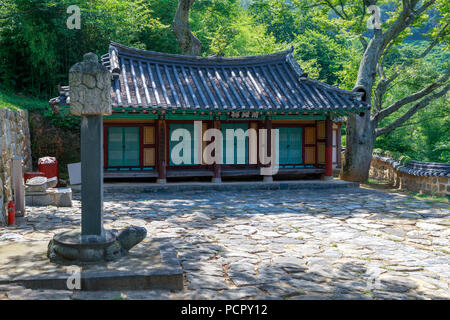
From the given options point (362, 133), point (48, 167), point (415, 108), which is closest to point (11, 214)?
point (48, 167)

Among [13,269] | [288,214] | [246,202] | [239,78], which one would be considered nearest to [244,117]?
A: [239,78]

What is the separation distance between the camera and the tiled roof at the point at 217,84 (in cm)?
1420

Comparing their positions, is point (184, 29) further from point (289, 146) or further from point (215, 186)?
point (215, 186)

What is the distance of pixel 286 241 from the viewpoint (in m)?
7.42

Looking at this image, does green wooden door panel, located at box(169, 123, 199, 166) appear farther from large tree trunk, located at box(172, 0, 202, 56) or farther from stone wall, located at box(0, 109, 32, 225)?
large tree trunk, located at box(172, 0, 202, 56)

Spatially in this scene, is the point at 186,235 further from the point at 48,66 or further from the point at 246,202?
the point at 48,66

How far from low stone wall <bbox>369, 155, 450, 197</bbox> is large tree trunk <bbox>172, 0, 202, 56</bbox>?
34.5 feet

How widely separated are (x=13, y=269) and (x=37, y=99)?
16765 millimetres

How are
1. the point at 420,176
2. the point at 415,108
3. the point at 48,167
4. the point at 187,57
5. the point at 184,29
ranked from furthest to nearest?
the point at 184,29 → the point at 415,108 → the point at 187,57 → the point at 420,176 → the point at 48,167

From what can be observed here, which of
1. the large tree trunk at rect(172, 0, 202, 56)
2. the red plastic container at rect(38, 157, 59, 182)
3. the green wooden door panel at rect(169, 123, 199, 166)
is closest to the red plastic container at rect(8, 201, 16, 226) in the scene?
the red plastic container at rect(38, 157, 59, 182)

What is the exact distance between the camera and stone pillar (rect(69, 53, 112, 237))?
5.40 m

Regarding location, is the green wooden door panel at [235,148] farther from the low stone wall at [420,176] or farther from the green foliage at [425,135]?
the green foliage at [425,135]

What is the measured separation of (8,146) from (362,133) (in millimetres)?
13143
